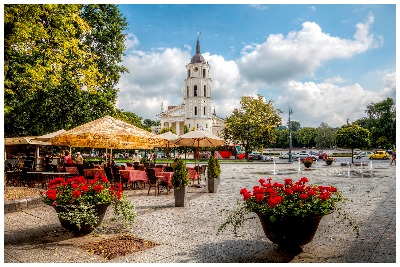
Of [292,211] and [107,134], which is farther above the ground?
[107,134]

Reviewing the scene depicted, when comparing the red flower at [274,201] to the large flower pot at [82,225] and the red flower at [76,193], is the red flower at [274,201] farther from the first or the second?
the red flower at [76,193]

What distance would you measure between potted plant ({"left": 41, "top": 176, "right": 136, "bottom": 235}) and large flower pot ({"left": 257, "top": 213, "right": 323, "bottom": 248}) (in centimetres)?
262

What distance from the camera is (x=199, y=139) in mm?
15078

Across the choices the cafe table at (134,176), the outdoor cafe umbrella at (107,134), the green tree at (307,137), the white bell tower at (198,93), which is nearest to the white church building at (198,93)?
the white bell tower at (198,93)

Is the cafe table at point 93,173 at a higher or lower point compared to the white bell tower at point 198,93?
lower

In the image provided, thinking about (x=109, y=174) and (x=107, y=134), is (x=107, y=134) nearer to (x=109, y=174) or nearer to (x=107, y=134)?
(x=107, y=134)

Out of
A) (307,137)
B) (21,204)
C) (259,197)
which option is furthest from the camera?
(307,137)

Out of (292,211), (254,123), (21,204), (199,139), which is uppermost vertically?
(254,123)

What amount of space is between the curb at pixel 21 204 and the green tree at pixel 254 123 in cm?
3967

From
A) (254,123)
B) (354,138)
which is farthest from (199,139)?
(254,123)

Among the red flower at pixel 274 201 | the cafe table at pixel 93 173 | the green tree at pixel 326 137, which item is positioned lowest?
the cafe table at pixel 93 173

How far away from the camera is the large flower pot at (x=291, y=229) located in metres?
4.62

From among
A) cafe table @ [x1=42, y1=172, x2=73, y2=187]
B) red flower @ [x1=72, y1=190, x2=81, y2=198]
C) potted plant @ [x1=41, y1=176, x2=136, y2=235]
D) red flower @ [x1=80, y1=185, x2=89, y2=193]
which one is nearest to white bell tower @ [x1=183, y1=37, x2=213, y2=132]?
cafe table @ [x1=42, y1=172, x2=73, y2=187]

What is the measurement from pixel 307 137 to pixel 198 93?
5835cm
